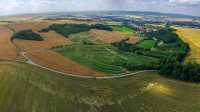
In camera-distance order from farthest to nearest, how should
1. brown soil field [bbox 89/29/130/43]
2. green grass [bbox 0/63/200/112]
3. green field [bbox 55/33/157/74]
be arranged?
1. brown soil field [bbox 89/29/130/43]
2. green field [bbox 55/33/157/74]
3. green grass [bbox 0/63/200/112]

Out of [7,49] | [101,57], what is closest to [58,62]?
[101,57]

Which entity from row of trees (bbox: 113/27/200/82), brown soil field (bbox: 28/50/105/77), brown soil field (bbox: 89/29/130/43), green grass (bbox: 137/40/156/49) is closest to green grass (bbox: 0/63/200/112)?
row of trees (bbox: 113/27/200/82)

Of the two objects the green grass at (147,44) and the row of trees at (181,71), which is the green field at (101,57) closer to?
the row of trees at (181,71)

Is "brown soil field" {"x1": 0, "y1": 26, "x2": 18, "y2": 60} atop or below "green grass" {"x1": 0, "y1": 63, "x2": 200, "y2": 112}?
atop

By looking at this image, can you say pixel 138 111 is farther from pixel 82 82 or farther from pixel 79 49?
pixel 79 49

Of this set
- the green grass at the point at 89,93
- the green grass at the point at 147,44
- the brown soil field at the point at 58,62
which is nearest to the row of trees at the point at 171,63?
the green grass at the point at 89,93

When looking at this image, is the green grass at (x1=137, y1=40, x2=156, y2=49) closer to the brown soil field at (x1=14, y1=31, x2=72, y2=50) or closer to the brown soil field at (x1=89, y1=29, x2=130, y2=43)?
the brown soil field at (x1=89, y1=29, x2=130, y2=43)

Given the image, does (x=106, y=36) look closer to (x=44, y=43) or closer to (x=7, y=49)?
(x=44, y=43)

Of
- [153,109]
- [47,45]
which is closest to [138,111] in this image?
[153,109]
